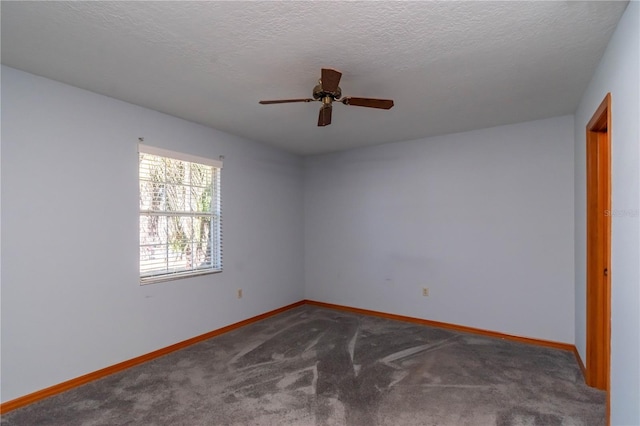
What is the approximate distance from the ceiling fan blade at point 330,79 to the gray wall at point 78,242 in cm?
Answer: 199

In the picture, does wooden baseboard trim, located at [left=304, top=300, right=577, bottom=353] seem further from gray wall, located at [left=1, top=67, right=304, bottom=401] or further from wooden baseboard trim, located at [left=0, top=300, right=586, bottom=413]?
gray wall, located at [left=1, top=67, right=304, bottom=401]

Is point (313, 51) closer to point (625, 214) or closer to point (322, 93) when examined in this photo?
point (322, 93)

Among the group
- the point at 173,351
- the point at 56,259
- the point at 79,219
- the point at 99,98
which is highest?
the point at 99,98

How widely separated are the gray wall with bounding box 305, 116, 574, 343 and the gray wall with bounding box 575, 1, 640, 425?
1637mm

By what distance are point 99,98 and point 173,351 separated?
2.49 metres

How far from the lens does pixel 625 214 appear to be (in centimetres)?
169

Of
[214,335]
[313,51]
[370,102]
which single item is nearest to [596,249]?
[370,102]

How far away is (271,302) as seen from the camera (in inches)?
182

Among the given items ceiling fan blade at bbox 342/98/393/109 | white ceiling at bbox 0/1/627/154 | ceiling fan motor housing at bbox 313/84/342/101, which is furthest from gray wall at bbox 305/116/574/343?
ceiling fan motor housing at bbox 313/84/342/101

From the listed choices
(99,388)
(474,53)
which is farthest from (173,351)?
(474,53)

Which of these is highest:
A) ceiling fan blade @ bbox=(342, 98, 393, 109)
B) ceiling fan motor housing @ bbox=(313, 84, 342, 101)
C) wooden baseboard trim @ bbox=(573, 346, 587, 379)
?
ceiling fan motor housing @ bbox=(313, 84, 342, 101)

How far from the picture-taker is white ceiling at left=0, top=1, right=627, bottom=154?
5.61 feet

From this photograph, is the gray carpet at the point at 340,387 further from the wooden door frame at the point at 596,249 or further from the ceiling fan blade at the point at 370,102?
the ceiling fan blade at the point at 370,102

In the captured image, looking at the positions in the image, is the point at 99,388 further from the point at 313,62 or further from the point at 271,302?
→ the point at 313,62
